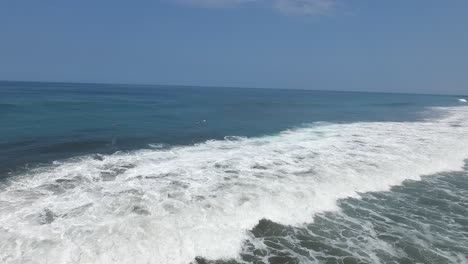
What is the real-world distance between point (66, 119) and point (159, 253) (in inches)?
1059

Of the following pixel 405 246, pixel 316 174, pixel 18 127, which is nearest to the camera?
pixel 405 246

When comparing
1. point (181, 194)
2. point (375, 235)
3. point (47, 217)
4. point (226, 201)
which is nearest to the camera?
point (47, 217)

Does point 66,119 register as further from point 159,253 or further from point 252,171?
point 159,253

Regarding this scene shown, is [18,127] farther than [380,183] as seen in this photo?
Yes

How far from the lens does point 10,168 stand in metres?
15.0

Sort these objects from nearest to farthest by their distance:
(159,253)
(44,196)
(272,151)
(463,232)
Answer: (159,253), (463,232), (44,196), (272,151)

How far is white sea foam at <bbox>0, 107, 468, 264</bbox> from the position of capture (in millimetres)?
9234

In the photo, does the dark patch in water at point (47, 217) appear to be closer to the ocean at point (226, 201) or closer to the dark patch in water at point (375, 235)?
the ocean at point (226, 201)

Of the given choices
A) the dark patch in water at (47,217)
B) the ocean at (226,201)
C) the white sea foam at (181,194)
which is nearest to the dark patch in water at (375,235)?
the ocean at (226,201)

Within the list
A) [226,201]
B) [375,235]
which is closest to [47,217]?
[226,201]

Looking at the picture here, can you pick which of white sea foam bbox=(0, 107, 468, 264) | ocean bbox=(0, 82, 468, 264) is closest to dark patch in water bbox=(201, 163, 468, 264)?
ocean bbox=(0, 82, 468, 264)

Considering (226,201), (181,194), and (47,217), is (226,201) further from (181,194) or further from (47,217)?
(47,217)

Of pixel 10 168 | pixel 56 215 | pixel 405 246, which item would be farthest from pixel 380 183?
pixel 10 168

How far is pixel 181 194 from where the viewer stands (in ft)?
42.1
